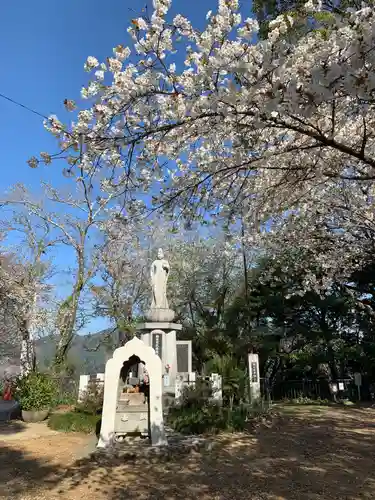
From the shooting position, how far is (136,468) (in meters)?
6.46

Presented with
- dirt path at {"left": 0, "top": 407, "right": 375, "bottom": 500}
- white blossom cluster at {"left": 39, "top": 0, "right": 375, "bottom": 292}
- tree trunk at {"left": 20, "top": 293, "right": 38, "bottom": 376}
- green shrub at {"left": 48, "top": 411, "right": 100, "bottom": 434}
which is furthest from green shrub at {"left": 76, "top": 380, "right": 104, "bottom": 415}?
white blossom cluster at {"left": 39, "top": 0, "right": 375, "bottom": 292}

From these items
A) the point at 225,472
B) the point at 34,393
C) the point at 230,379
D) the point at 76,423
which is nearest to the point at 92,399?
the point at 76,423

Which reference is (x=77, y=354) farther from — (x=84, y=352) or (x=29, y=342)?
(x=84, y=352)

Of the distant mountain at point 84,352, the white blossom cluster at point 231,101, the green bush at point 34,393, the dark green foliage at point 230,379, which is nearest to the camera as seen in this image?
Result: the white blossom cluster at point 231,101

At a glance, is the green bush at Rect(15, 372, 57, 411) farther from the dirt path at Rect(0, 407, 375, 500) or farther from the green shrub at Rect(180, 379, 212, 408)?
the green shrub at Rect(180, 379, 212, 408)

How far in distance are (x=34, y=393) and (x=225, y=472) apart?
7873mm

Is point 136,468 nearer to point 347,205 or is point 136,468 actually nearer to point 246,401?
point 246,401

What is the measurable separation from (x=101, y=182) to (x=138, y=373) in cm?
963

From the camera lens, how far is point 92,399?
11.4 metres

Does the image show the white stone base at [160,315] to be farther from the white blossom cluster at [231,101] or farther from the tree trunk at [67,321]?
the white blossom cluster at [231,101]

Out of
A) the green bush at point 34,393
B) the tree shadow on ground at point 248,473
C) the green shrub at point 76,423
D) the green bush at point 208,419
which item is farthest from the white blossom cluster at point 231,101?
the green bush at point 34,393

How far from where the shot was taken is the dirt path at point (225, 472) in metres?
5.28

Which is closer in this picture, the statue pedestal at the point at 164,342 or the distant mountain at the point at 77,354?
the statue pedestal at the point at 164,342

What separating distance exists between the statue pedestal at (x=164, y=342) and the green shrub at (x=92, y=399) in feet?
6.35
